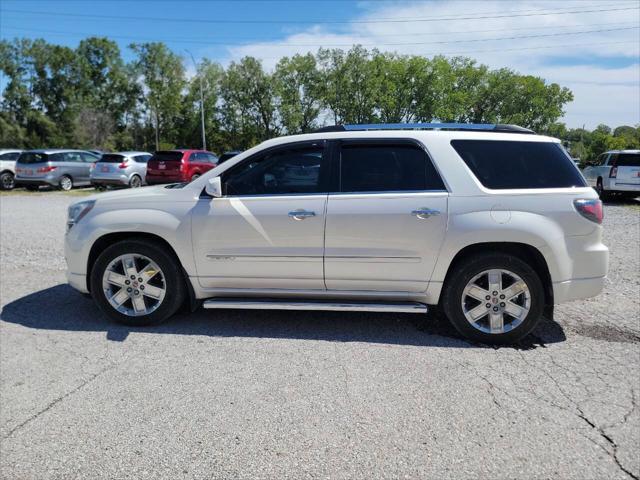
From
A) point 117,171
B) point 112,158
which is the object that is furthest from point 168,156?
point 112,158

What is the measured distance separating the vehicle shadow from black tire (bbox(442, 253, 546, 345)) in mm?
102

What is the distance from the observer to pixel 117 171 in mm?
19656

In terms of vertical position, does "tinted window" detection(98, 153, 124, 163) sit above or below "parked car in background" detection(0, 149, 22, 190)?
above

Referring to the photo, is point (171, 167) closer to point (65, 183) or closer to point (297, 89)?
point (65, 183)

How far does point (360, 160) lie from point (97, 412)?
284 cm

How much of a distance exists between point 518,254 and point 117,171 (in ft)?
61.0

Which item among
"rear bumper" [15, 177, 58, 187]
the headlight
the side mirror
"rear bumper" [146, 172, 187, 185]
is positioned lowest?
"rear bumper" [15, 177, 58, 187]

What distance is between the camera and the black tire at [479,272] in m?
4.07

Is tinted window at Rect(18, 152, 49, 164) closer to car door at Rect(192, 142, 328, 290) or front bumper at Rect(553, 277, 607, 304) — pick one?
car door at Rect(192, 142, 328, 290)

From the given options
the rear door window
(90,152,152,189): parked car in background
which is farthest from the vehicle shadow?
the rear door window

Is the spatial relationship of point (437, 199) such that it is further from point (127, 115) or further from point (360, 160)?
point (127, 115)

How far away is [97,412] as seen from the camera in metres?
3.09

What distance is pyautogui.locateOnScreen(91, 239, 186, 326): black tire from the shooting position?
4484 mm

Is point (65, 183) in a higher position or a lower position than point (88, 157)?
lower
